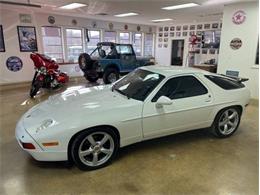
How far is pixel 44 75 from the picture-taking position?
6441mm

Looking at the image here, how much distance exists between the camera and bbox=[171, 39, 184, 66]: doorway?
40.2 feet

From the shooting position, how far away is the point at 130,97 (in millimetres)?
2852

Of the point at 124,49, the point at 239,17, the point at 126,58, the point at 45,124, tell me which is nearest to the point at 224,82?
the point at 45,124

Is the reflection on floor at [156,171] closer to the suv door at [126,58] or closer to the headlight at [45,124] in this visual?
the headlight at [45,124]

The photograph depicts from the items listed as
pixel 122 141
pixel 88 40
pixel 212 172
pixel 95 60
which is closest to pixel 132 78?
pixel 122 141

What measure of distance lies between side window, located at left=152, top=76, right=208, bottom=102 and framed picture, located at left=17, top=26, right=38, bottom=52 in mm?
6991

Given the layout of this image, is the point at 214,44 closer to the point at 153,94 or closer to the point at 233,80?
the point at 233,80

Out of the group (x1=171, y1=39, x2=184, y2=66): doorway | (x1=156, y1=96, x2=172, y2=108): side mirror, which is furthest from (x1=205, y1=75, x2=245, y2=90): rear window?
(x1=171, y1=39, x2=184, y2=66): doorway

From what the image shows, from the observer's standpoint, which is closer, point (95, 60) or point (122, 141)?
point (122, 141)

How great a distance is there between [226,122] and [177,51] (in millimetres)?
9684

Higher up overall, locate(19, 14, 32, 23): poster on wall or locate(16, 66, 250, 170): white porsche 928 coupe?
locate(19, 14, 32, 23): poster on wall

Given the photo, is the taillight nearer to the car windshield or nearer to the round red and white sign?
the car windshield

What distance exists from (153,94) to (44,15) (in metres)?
7.53

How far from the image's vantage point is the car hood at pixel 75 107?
246cm
